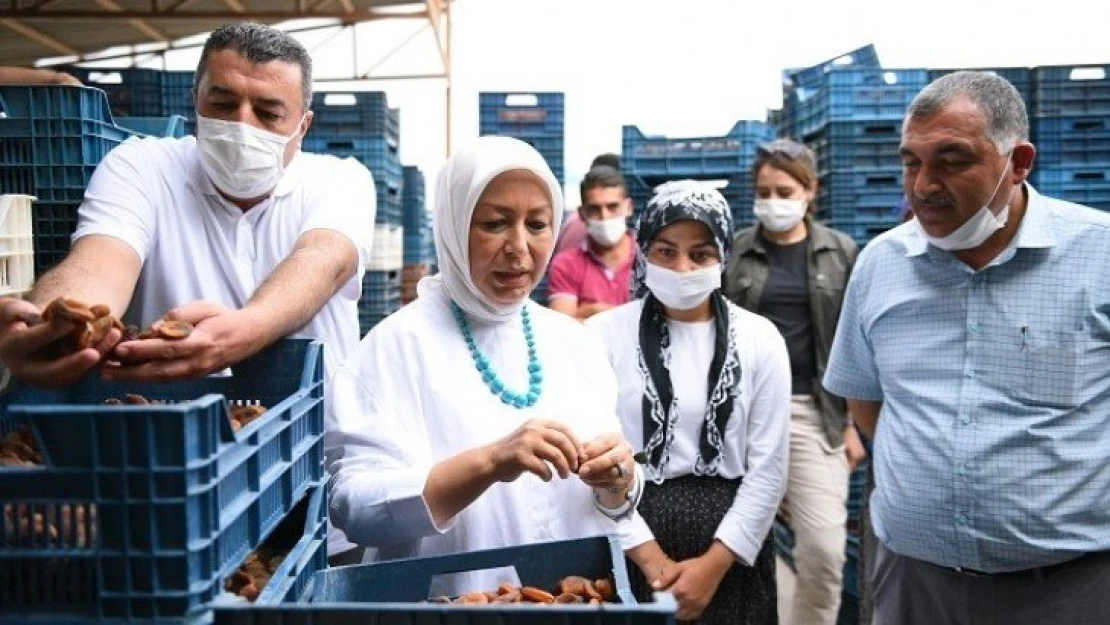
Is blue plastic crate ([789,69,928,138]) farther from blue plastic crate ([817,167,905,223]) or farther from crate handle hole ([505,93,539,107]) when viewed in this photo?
crate handle hole ([505,93,539,107])

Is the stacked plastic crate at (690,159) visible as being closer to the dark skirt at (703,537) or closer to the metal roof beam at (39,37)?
the dark skirt at (703,537)

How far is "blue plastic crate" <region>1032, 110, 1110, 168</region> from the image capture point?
498 centimetres

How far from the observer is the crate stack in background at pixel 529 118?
239 inches

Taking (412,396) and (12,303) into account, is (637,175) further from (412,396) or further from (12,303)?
(12,303)

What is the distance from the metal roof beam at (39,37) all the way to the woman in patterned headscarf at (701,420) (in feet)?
36.8

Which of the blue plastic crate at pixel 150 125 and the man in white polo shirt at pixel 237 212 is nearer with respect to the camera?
the man in white polo shirt at pixel 237 212

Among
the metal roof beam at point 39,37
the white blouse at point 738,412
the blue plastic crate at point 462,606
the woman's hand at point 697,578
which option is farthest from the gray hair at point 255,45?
the metal roof beam at point 39,37

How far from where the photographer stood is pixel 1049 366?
7.97 feet

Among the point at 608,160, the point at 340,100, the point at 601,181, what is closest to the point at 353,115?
the point at 340,100

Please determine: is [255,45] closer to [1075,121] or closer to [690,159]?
[690,159]

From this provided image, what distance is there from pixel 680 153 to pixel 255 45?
3829 mm

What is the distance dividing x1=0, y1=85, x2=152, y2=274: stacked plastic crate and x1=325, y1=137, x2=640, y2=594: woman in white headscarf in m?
0.80

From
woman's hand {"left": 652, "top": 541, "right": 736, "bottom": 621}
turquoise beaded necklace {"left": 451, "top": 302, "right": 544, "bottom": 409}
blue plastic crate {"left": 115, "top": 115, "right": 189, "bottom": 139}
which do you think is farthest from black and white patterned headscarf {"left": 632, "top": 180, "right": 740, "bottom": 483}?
blue plastic crate {"left": 115, "top": 115, "right": 189, "bottom": 139}

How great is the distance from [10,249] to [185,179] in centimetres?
45
